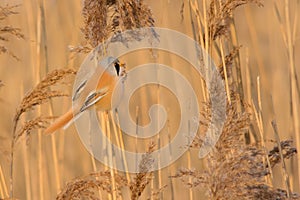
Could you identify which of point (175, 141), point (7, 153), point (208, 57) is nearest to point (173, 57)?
point (175, 141)

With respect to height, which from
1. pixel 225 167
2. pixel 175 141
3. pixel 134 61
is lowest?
pixel 225 167

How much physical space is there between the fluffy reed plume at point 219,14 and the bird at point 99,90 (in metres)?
0.24

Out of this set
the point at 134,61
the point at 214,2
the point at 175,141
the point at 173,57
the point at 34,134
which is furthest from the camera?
the point at 34,134

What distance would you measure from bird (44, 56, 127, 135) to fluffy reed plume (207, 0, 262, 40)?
0.24 meters

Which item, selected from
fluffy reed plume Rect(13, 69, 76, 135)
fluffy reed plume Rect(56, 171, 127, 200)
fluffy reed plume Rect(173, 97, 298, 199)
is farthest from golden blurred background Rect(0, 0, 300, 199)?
fluffy reed plume Rect(173, 97, 298, 199)

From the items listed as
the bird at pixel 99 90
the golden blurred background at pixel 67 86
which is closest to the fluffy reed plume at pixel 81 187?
the bird at pixel 99 90

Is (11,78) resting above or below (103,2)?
above

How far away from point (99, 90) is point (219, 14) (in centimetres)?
34

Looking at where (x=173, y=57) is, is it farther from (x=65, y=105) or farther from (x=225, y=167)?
(x=225, y=167)

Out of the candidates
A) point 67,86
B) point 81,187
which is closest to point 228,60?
point 81,187

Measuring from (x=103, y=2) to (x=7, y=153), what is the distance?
474 mm

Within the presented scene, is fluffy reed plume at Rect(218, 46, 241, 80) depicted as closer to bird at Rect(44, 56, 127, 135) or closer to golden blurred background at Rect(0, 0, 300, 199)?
bird at Rect(44, 56, 127, 135)

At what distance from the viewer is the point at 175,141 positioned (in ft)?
6.49

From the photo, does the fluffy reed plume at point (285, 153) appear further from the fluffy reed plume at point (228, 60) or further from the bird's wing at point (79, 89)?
the bird's wing at point (79, 89)
